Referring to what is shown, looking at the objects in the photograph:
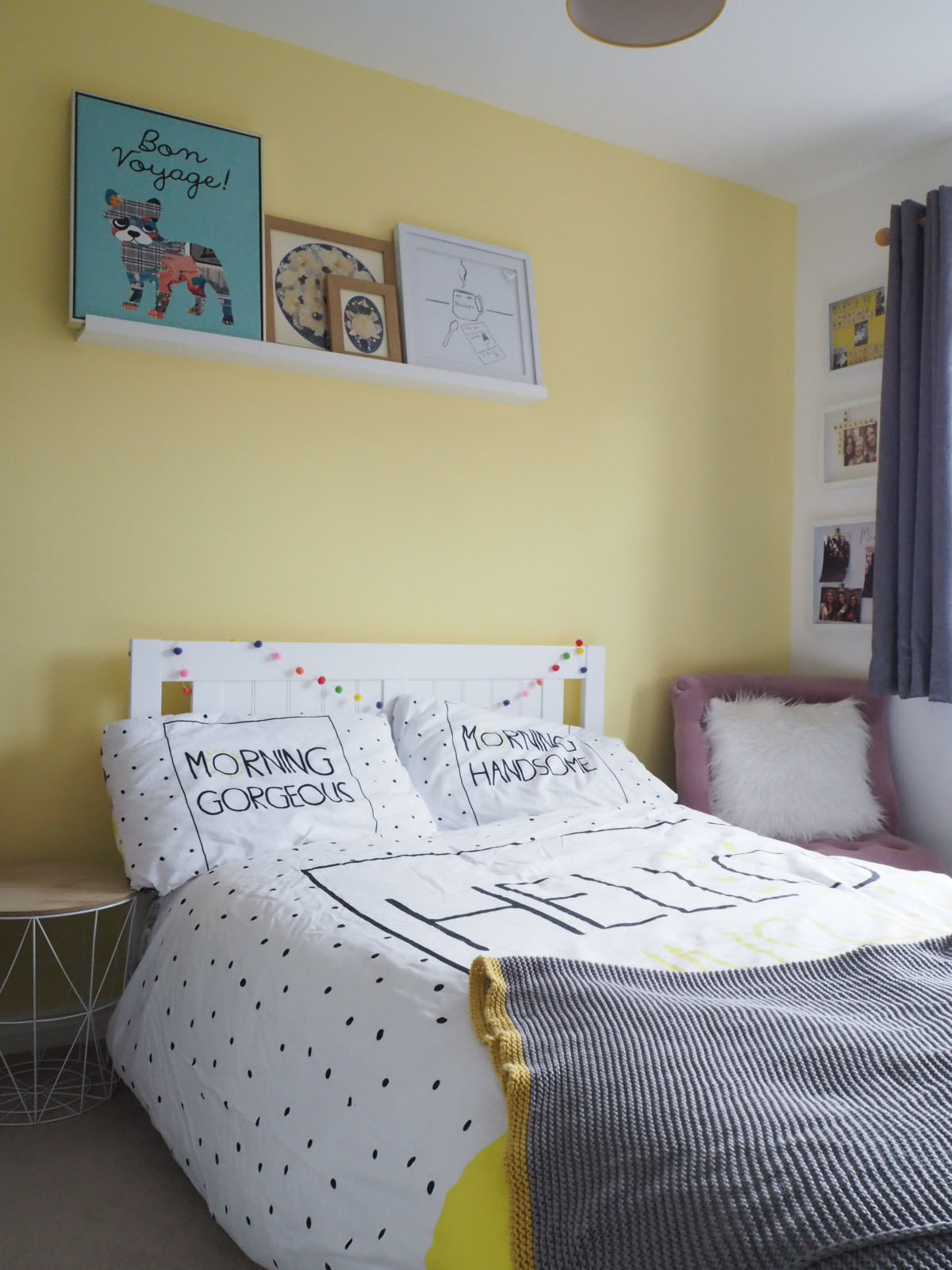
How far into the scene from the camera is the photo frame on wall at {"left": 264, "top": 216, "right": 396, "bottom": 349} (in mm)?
2492

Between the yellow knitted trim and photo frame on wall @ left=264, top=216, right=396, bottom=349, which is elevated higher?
photo frame on wall @ left=264, top=216, right=396, bottom=349

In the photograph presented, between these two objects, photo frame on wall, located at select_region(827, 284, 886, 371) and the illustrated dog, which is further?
photo frame on wall, located at select_region(827, 284, 886, 371)

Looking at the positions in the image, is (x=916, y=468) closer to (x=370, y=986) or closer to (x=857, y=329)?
(x=857, y=329)

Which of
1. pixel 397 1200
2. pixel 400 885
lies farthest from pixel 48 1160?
pixel 397 1200

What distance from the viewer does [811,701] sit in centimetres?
318

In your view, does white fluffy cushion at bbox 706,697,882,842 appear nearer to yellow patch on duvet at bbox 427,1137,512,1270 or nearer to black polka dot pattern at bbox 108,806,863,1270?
black polka dot pattern at bbox 108,806,863,1270

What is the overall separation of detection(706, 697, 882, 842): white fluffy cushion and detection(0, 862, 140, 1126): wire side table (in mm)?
1695

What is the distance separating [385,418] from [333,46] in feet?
3.13

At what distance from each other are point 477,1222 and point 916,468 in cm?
252

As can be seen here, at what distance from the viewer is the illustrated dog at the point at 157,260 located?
228 cm

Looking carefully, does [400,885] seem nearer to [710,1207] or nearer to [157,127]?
[710,1207]

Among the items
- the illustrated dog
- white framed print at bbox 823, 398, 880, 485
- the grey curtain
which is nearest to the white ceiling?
the grey curtain

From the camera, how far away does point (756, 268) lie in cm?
341

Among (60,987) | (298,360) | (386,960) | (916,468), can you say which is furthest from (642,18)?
(60,987)
